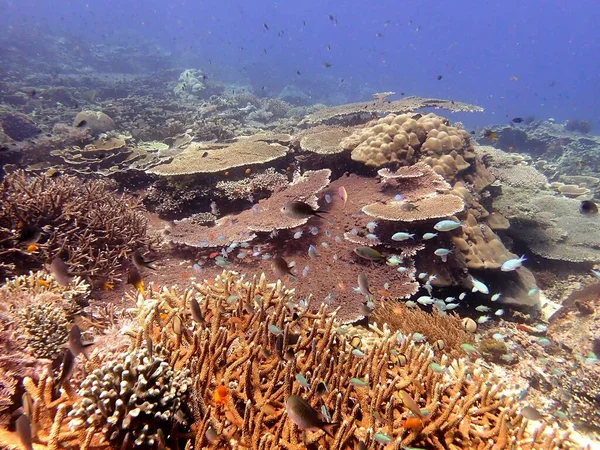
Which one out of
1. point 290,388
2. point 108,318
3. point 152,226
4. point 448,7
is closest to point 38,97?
point 152,226

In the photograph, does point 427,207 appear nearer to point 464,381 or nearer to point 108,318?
point 464,381

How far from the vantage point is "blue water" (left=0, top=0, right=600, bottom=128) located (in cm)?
8506

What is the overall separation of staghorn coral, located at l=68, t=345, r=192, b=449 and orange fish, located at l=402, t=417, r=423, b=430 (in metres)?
1.76

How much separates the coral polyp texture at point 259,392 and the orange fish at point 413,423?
0.8 inches

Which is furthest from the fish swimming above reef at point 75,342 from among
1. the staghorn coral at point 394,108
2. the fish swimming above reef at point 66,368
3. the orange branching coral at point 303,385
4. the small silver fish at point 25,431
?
the staghorn coral at point 394,108

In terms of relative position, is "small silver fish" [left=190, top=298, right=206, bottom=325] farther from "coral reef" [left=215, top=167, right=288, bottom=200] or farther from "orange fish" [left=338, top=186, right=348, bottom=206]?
"coral reef" [left=215, top=167, right=288, bottom=200]

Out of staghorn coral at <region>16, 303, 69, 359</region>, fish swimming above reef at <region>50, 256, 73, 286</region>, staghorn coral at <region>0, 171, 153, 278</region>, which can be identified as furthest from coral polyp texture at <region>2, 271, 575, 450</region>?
staghorn coral at <region>0, 171, 153, 278</region>

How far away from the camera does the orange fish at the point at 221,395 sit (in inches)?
105

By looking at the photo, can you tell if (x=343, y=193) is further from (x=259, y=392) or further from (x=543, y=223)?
(x=543, y=223)

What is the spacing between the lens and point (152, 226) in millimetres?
8008

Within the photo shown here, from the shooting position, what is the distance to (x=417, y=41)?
136250 millimetres

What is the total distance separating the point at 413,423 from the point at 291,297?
210 cm

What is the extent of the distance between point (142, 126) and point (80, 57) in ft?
116

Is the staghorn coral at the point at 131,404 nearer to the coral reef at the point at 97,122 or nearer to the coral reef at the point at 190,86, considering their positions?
the coral reef at the point at 97,122
